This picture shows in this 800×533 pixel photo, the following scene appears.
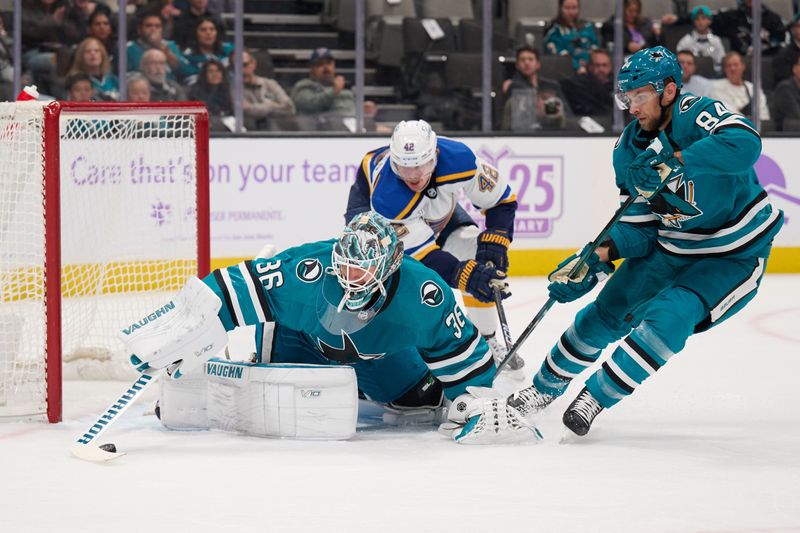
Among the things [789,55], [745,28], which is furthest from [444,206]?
[789,55]

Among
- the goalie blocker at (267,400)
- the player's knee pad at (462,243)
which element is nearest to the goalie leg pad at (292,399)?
the goalie blocker at (267,400)

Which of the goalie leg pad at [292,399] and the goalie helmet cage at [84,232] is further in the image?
the goalie helmet cage at [84,232]

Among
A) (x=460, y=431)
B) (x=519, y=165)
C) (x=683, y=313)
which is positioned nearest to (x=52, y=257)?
(x=460, y=431)

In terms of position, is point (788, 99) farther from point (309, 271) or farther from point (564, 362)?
point (309, 271)

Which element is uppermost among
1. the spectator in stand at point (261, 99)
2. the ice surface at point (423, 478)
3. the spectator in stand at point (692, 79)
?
the spectator in stand at point (692, 79)

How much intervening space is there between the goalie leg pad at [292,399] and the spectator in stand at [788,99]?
5068 millimetres

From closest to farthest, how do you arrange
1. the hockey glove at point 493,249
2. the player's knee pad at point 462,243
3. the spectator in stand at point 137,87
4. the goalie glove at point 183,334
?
the goalie glove at point 183,334
the hockey glove at point 493,249
the player's knee pad at point 462,243
the spectator in stand at point 137,87

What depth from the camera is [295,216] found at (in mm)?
6816

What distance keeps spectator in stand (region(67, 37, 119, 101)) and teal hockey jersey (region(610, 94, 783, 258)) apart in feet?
12.6

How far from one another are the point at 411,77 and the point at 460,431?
14.2ft

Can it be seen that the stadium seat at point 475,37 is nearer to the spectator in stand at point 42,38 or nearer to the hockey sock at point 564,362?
the spectator in stand at point 42,38

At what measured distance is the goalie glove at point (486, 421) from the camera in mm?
3268

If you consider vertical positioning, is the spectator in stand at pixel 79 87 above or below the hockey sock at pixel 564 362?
above

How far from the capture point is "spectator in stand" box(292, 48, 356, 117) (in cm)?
705
